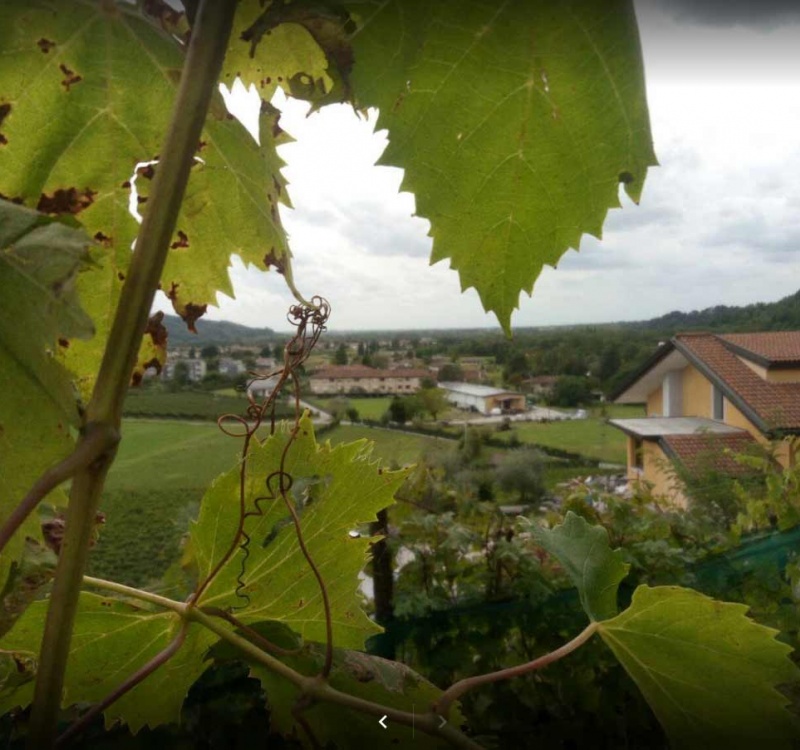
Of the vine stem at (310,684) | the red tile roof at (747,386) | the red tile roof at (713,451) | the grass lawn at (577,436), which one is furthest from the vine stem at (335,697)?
the grass lawn at (577,436)

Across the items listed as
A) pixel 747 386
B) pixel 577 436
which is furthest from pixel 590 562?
pixel 577 436

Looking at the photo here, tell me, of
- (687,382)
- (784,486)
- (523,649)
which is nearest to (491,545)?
(523,649)

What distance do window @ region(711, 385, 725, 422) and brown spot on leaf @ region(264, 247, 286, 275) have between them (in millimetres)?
2483

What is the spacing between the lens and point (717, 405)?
8.57 ft

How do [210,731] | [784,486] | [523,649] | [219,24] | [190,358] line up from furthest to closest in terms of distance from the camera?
[784,486] < [523,649] < [210,731] < [190,358] < [219,24]

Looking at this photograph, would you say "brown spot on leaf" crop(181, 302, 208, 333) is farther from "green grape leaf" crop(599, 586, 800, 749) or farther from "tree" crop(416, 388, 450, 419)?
"tree" crop(416, 388, 450, 419)

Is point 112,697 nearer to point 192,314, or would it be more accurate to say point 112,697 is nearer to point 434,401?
point 192,314

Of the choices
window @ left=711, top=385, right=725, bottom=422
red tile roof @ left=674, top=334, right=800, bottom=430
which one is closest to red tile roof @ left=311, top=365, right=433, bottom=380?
red tile roof @ left=674, top=334, right=800, bottom=430

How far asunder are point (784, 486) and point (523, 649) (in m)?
0.62

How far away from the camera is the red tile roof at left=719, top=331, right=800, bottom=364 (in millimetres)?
1925

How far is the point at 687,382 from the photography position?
2494 millimetres

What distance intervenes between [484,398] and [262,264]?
1684 millimetres

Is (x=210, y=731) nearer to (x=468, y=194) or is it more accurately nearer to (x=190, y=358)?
(x=190, y=358)

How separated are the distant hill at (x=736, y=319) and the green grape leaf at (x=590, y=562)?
34 centimetres
